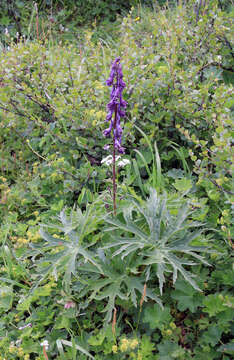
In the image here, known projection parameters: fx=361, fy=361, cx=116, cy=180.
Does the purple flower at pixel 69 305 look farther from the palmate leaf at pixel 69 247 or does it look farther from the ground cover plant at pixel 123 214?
the palmate leaf at pixel 69 247

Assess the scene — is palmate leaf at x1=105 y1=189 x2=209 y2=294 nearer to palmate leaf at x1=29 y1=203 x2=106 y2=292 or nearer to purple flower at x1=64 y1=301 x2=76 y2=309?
palmate leaf at x1=29 y1=203 x2=106 y2=292

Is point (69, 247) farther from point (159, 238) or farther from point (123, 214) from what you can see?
point (159, 238)

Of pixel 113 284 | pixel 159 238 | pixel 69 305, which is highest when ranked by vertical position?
pixel 159 238

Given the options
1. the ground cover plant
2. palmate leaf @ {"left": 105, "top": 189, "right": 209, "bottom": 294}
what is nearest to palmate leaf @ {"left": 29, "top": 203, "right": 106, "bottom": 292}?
the ground cover plant

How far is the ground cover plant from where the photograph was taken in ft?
6.21

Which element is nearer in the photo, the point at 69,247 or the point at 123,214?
the point at 69,247

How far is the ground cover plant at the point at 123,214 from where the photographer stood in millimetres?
1893

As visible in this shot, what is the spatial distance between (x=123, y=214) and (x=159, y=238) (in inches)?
10.8

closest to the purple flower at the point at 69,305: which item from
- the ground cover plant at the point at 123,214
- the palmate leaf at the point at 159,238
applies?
the ground cover plant at the point at 123,214

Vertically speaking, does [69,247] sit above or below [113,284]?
above

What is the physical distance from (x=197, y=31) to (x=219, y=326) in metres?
2.34

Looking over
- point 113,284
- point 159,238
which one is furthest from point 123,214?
point 113,284

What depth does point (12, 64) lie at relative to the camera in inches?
126

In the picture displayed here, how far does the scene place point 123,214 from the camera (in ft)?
6.98
